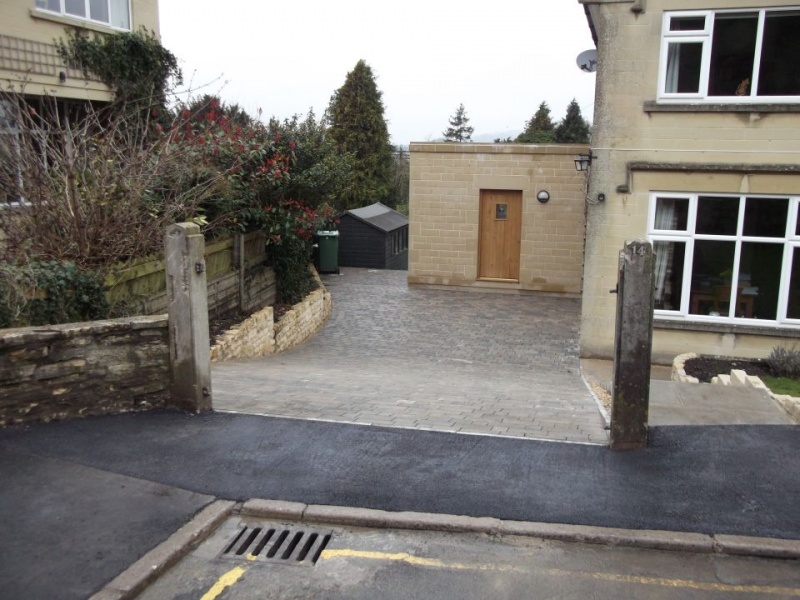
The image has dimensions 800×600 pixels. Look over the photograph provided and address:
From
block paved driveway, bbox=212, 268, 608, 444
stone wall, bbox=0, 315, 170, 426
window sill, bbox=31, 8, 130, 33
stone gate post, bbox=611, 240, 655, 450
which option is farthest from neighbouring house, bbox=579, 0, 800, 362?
window sill, bbox=31, 8, 130, 33

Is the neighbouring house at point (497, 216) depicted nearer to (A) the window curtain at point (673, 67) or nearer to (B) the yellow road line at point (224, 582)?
(A) the window curtain at point (673, 67)

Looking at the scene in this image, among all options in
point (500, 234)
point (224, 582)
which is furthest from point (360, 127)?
point (224, 582)

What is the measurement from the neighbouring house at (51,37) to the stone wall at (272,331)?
5800mm

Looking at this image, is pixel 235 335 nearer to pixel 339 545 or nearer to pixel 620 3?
pixel 339 545

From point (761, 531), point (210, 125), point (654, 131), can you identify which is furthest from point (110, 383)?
point (654, 131)

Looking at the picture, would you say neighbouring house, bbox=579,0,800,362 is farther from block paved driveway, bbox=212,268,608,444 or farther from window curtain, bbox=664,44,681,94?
block paved driveway, bbox=212,268,608,444

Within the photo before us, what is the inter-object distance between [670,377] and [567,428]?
206 inches

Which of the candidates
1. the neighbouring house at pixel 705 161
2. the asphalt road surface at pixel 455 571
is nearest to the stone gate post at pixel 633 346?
the asphalt road surface at pixel 455 571

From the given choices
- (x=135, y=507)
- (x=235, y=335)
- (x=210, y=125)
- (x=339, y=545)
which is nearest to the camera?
(x=339, y=545)

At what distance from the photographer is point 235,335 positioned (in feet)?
37.2

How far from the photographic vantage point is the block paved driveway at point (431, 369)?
727 centimetres

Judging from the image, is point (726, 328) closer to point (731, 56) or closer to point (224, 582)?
point (731, 56)

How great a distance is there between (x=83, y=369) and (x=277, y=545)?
286cm

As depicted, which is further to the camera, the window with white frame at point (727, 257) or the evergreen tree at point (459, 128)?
the evergreen tree at point (459, 128)
